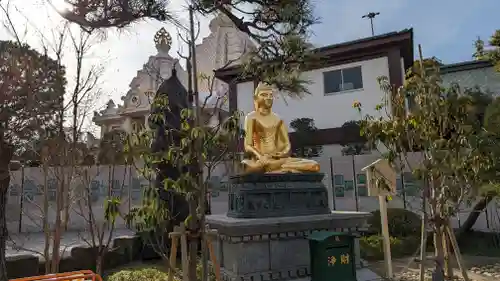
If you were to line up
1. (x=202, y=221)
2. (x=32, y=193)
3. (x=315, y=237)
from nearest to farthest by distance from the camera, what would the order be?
(x=202, y=221)
(x=315, y=237)
(x=32, y=193)

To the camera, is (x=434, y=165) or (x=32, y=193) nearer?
(x=434, y=165)

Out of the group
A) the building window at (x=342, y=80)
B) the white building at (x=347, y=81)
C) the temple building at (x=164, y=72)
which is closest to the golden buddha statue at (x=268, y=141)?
the white building at (x=347, y=81)

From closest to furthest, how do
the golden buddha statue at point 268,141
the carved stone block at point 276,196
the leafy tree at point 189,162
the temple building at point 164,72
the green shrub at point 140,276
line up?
the leafy tree at point 189,162 → the carved stone block at point 276,196 → the green shrub at point 140,276 → the golden buddha statue at point 268,141 → the temple building at point 164,72

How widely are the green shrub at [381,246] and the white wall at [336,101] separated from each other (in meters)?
5.32

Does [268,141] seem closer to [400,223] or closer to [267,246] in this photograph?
[267,246]

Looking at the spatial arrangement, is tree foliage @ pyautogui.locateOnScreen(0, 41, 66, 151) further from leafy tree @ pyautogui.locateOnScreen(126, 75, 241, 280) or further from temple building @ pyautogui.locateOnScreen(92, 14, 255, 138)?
temple building @ pyautogui.locateOnScreen(92, 14, 255, 138)

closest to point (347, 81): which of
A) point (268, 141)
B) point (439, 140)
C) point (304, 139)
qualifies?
point (304, 139)

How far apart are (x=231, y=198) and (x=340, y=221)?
152cm

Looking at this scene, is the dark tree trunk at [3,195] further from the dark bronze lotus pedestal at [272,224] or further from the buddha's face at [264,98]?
the buddha's face at [264,98]

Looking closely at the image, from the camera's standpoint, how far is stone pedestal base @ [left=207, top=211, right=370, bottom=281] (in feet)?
14.4

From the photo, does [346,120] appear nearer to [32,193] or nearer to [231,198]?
[231,198]

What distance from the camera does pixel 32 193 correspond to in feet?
38.8

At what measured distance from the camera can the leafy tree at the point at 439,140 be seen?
15.3 ft

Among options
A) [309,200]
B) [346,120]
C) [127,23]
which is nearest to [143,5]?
[127,23]
